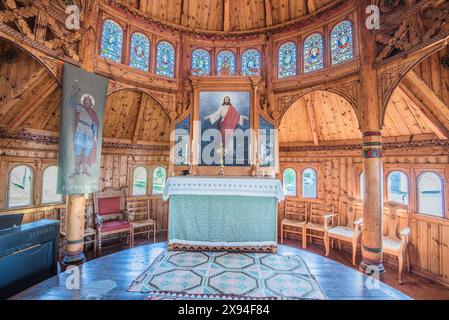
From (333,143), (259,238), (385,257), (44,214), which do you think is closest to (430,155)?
(333,143)

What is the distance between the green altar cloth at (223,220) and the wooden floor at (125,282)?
3.29 ft

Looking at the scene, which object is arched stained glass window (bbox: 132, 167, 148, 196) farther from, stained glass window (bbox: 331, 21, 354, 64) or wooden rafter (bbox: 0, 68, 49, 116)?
stained glass window (bbox: 331, 21, 354, 64)

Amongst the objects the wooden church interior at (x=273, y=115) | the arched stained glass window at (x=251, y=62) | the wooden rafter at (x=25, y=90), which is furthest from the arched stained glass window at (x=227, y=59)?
the wooden rafter at (x=25, y=90)

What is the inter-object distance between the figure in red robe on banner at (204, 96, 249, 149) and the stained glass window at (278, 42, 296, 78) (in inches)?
77.7

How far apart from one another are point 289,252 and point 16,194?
7.40 m

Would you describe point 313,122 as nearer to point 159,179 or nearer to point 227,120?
point 227,120

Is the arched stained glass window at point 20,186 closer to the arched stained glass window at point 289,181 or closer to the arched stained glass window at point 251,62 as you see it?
the arched stained glass window at point 251,62

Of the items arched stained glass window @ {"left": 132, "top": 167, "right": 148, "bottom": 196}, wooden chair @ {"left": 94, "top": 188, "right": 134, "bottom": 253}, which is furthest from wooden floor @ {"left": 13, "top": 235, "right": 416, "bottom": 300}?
arched stained glass window @ {"left": 132, "top": 167, "right": 148, "bottom": 196}

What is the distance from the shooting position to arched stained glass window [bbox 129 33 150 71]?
6.59 m

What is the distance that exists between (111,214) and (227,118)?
16.8 ft

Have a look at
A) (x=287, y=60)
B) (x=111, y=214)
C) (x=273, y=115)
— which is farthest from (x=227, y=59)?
(x=111, y=214)

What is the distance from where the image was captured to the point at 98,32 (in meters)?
5.80

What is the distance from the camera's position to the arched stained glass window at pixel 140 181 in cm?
828

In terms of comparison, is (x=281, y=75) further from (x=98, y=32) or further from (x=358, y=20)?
(x=98, y=32)
